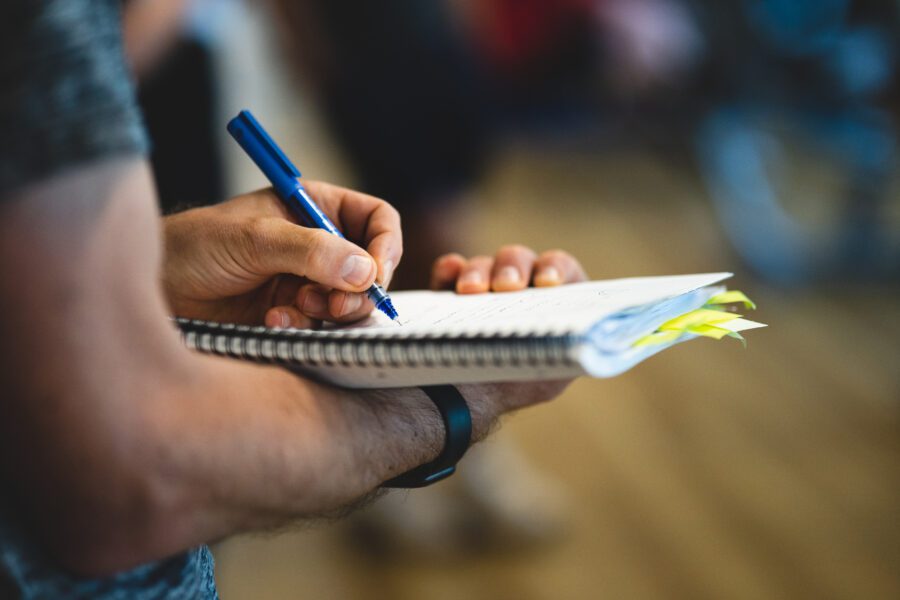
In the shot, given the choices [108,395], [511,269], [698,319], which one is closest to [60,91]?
[108,395]

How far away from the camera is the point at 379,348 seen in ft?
1.56

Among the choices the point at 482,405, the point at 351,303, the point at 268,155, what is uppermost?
the point at 268,155

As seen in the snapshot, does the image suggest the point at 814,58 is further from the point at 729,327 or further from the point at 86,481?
the point at 86,481

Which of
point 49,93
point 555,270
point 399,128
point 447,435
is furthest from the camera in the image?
point 399,128

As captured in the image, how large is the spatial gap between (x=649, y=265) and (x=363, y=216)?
248cm

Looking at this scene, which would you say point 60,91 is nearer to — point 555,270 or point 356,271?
point 356,271

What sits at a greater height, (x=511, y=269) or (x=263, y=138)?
(x=263, y=138)

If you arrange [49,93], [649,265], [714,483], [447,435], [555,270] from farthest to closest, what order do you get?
[649,265] < [714,483] < [555,270] < [447,435] < [49,93]

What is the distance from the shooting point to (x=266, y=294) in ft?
2.37

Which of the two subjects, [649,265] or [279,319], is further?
[649,265]

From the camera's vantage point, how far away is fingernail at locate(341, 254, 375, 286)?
0.59 m

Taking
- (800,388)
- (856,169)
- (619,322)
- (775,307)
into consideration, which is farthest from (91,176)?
(856,169)

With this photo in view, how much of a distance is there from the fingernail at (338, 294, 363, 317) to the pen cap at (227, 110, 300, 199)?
0.12 meters

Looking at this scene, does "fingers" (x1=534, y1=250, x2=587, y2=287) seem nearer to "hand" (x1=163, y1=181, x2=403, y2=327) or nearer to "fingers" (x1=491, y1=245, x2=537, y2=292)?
"fingers" (x1=491, y1=245, x2=537, y2=292)
